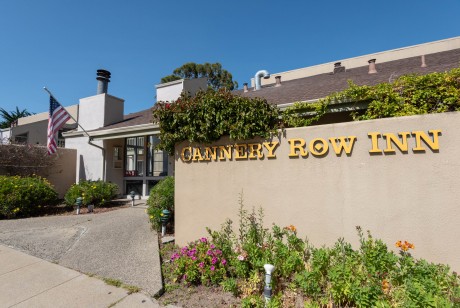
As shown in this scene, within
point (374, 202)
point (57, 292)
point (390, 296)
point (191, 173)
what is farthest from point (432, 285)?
point (57, 292)

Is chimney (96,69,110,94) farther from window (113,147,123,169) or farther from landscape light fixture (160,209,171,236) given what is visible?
landscape light fixture (160,209,171,236)

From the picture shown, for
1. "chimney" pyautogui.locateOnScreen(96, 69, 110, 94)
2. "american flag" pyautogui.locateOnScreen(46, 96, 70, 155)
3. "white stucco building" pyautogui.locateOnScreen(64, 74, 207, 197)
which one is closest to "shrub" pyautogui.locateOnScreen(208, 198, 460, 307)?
"white stucco building" pyautogui.locateOnScreen(64, 74, 207, 197)

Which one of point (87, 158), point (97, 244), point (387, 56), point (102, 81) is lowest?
point (97, 244)

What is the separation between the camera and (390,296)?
A: 2.90 m

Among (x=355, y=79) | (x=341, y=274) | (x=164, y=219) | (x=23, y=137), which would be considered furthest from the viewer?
(x=23, y=137)

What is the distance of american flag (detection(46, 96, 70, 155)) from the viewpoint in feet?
31.6

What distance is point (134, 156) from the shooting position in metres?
11.7

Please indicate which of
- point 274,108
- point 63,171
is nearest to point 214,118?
point 274,108

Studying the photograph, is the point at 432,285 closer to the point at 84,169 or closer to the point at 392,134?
the point at 392,134

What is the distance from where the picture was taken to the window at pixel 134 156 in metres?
11.6

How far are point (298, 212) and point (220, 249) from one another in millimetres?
1425

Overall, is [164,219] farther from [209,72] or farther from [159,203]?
[209,72]

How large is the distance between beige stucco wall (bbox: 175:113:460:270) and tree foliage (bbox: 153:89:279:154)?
0.36 m

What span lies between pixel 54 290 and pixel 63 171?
10.1m
